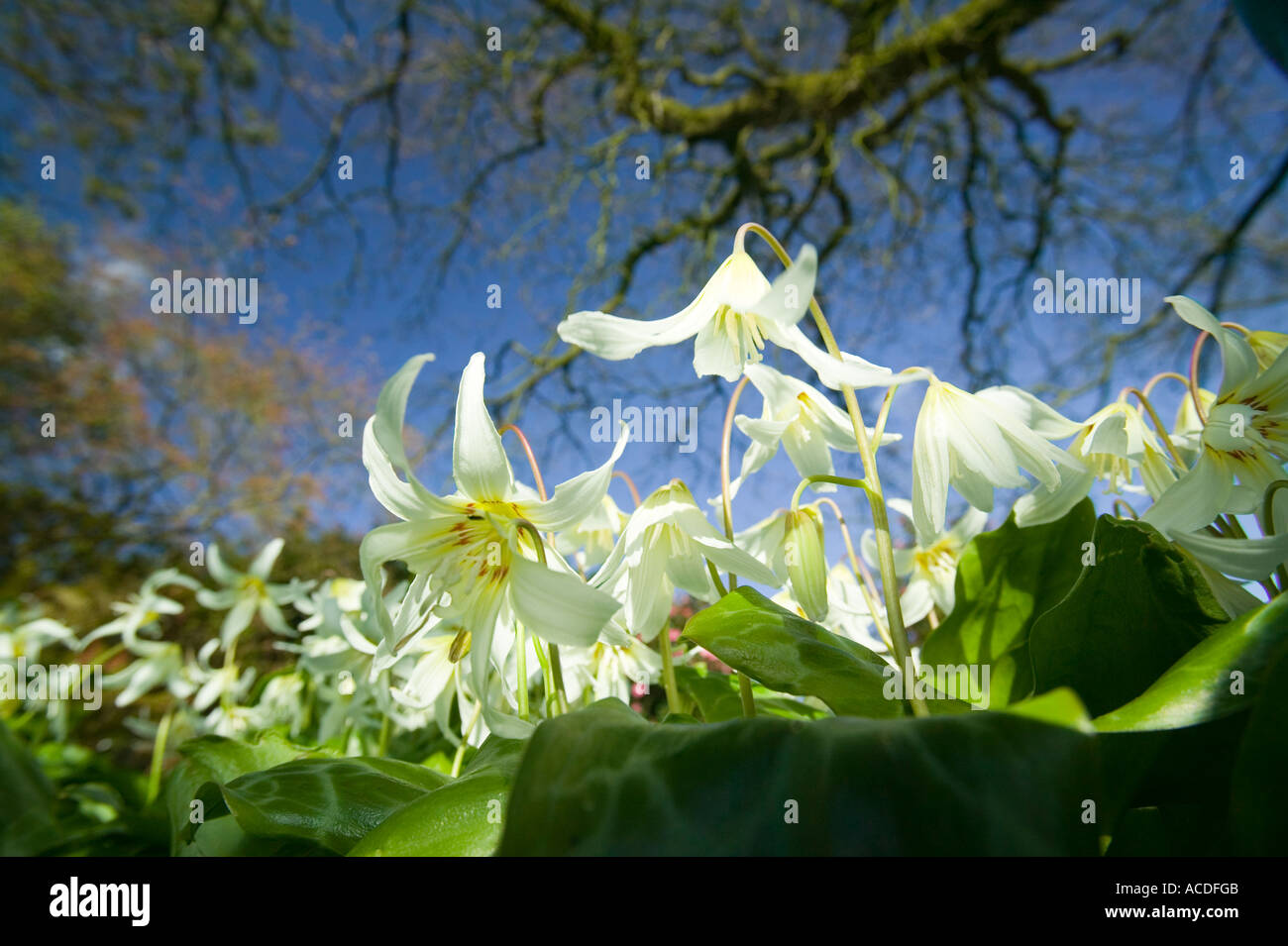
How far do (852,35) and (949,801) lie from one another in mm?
6201

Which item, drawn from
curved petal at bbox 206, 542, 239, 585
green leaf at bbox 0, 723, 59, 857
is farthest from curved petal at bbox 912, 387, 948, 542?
curved petal at bbox 206, 542, 239, 585

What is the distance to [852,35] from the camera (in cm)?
522

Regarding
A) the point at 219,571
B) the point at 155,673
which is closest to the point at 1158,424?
the point at 219,571

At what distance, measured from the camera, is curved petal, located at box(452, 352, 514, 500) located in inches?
20.5

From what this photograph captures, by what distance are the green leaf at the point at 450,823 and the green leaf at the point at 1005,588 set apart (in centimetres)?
55

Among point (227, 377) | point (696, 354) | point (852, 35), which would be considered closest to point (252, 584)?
point (696, 354)

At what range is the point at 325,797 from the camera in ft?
1.93

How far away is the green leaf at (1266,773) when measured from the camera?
1.40 feet

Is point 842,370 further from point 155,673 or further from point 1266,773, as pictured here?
point 155,673

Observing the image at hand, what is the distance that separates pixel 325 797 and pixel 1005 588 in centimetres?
75

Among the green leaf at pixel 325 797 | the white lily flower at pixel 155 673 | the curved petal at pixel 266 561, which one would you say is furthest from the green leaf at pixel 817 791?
the white lily flower at pixel 155 673

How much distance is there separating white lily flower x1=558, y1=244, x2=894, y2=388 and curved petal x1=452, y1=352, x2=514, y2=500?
0.08m

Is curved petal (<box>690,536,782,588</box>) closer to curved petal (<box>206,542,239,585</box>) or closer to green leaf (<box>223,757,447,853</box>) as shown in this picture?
green leaf (<box>223,757,447,853</box>)

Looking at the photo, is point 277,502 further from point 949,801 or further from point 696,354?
point 949,801
